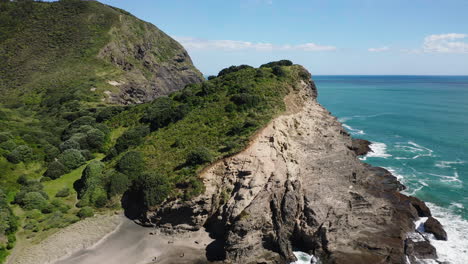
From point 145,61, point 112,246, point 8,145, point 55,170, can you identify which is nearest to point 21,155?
point 8,145

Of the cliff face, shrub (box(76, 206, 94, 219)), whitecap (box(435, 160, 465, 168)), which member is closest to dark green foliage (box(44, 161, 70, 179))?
shrub (box(76, 206, 94, 219))

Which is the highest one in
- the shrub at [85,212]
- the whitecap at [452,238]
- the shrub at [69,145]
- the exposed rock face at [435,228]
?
the shrub at [69,145]

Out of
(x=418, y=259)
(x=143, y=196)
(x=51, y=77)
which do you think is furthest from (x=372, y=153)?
(x=51, y=77)

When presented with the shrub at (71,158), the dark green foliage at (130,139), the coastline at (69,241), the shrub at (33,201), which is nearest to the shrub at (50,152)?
the shrub at (71,158)

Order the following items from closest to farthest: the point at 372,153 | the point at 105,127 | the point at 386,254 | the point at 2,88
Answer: the point at 386,254 → the point at 105,127 → the point at 372,153 → the point at 2,88

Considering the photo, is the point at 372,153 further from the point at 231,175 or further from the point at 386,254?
the point at 231,175

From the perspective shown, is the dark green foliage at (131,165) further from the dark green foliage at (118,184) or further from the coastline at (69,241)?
the coastline at (69,241)

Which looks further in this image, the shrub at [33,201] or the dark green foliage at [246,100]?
the dark green foliage at [246,100]
